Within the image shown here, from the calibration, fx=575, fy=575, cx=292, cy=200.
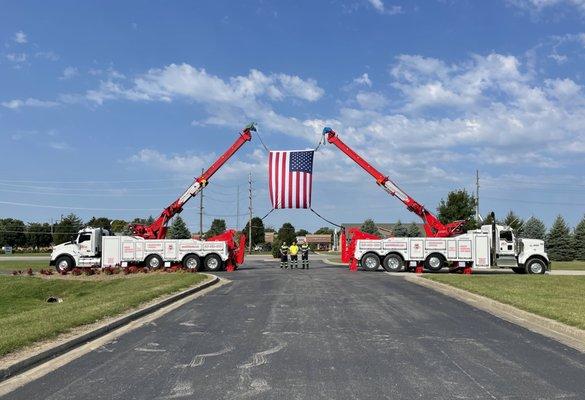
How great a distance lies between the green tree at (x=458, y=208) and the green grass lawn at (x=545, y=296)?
32519 millimetres

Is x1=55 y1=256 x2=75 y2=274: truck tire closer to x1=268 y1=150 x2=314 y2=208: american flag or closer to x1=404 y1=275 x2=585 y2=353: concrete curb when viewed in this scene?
x1=268 y1=150 x2=314 y2=208: american flag

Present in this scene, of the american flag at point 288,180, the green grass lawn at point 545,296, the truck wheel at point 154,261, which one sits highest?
the american flag at point 288,180

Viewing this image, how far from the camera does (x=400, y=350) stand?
28.5 feet

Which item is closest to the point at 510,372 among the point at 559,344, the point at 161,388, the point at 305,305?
the point at 559,344

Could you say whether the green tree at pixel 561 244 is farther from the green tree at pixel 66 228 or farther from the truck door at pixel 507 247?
the green tree at pixel 66 228

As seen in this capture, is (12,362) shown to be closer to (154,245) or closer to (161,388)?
(161,388)

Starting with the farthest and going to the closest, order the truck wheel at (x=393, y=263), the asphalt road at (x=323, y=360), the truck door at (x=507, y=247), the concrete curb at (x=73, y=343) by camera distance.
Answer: the truck wheel at (x=393, y=263), the truck door at (x=507, y=247), the concrete curb at (x=73, y=343), the asphalt road at (x=323, y=360)

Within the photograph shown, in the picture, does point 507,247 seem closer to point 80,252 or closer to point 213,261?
point 213,261

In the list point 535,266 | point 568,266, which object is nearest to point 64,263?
point 535,266

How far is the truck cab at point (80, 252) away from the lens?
3159 cm

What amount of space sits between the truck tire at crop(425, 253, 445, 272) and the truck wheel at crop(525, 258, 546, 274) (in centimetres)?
442

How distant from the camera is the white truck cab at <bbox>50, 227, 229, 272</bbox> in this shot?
31141 millimetres

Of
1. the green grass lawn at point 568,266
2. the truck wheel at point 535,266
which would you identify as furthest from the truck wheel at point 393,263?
the green grass lawn at point 568,266

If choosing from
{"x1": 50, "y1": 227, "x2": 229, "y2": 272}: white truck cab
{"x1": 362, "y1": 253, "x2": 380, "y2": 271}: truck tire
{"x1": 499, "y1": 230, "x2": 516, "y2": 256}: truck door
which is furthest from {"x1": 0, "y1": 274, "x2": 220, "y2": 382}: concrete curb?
{"x1": 499, "y1": 230, "x2": 516, "y2": 256}: truck door
